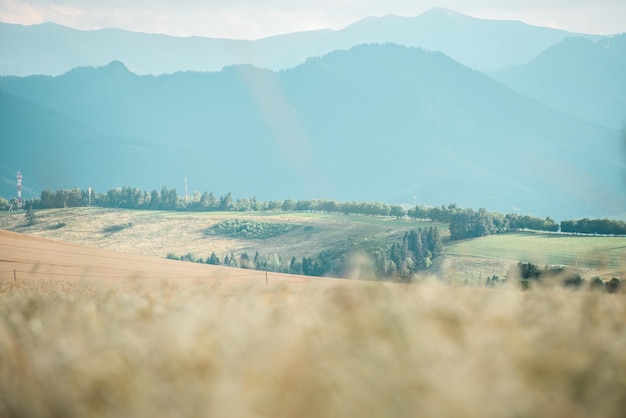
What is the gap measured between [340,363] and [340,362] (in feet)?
0.10

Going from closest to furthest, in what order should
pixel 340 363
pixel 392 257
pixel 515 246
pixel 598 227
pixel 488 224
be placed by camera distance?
pixel 340 363, pixel 515 246, pixel 392 257, pixel 598 227, pixel 488 224

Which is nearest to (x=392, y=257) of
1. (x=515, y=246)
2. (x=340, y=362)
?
(x=515, y=246)

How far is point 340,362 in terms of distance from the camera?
2.44 metres

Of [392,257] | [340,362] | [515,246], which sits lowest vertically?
[392,257]

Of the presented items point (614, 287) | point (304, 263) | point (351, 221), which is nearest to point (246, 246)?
point (351, 221)

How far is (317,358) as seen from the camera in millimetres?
2613

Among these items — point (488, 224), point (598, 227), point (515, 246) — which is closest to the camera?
point (515, 246)

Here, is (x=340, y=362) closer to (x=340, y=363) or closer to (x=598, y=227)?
(x=340, y=363)

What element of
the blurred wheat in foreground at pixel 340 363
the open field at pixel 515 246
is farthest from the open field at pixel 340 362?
the open field at pixel 515 246

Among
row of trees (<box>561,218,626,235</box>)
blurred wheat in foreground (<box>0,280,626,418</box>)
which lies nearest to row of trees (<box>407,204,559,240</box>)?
row of trees (<box>561,218,626,235</box>)

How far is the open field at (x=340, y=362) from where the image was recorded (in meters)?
2.02

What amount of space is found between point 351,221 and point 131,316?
632ft

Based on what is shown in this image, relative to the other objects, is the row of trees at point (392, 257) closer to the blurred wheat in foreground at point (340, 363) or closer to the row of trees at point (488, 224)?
the row of trees at point (488, 224)

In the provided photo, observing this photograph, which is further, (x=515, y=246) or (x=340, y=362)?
(x=515, y=246)
